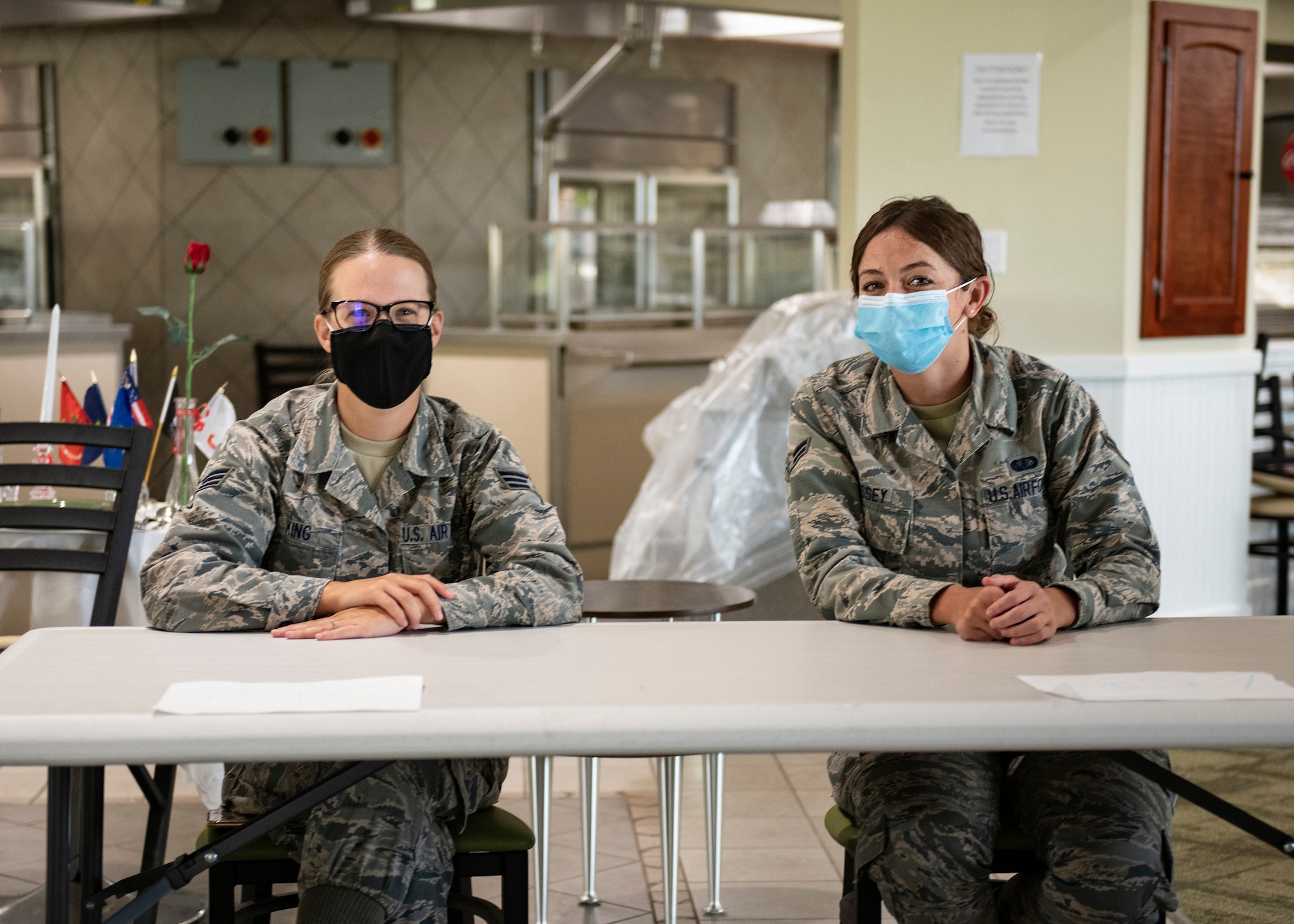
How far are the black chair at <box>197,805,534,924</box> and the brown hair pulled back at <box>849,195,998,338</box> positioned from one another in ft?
3.36

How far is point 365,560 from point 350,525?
0.05 metres

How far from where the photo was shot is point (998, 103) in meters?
4.29

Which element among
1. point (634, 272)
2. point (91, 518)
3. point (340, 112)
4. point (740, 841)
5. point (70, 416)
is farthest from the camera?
point (340, 112)

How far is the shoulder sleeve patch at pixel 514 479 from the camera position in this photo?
1.97 m

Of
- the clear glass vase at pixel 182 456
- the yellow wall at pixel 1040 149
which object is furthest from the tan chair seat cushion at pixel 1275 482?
the clear glass vase at pixel 182 456

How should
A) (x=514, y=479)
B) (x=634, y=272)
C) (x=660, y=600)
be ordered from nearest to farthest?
(x=514, y=479), (x=660, y=600), (x=634, y=272)

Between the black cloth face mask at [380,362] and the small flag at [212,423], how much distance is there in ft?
3.61

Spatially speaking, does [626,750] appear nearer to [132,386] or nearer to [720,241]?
[132,386]

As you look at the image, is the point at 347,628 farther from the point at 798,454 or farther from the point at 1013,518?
the point at 1013,518

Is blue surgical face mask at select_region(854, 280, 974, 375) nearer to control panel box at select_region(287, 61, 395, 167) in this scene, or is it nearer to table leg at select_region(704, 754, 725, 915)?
table leg at select_region(704, 754, 725, 915)

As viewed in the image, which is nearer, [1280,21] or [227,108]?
[1280,21]

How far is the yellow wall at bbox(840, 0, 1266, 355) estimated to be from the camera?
4258 mm

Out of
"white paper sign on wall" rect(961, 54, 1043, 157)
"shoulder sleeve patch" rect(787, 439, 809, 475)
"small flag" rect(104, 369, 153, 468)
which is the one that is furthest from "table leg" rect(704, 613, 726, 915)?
"white paper sign on wall" rect(961, 54, 1043, 157)

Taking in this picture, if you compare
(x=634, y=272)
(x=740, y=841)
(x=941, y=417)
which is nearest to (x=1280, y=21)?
(x=634, y=272)
